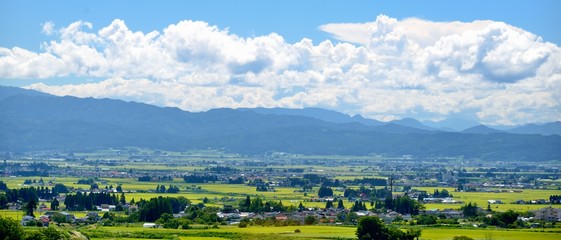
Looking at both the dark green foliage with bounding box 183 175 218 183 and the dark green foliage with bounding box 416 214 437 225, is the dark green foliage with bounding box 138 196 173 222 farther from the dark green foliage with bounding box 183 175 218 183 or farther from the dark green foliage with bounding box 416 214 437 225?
the dark green foliage with bounding box 183 175 218 183

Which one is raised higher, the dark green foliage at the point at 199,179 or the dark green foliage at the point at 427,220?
the dark green foliage at the point at 199,179

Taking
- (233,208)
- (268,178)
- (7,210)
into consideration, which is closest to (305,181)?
(268,178)

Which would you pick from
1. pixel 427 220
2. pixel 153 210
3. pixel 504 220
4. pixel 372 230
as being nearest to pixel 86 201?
pixel 153 210

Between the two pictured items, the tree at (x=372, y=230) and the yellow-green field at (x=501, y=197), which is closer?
the tree at (x=372, y=230)

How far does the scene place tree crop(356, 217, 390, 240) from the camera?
4381 cm

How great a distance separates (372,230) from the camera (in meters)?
44.3

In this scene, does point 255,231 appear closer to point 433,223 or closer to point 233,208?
point 433,223

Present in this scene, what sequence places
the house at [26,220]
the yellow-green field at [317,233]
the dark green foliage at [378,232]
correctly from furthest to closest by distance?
1. the house at [26,220]
2. the yellow-green field at [317,233]
3. the dark green foliage at [378,232]

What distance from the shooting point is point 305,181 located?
11200 cm

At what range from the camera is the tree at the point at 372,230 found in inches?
1725

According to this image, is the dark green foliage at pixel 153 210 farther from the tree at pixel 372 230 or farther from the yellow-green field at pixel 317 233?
the tree at pixel 372 230

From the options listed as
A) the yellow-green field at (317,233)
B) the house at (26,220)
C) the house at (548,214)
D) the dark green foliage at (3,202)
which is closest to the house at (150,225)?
the yellow-green field at (317,233)

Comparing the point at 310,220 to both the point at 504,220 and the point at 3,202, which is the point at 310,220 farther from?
the point at 3,202

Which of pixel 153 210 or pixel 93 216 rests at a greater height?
pixel 153 210
